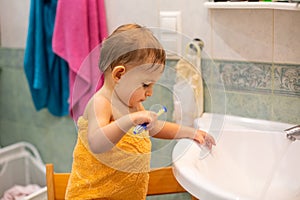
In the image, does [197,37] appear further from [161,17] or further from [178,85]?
[178,85]

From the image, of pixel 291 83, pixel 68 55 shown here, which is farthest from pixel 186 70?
pixel 68 55

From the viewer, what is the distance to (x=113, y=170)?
43.3 inches

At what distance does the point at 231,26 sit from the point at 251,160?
0.42 meters

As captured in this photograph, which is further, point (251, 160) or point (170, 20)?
point (170, 20)

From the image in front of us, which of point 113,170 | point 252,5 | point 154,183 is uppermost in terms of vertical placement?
point 252,5

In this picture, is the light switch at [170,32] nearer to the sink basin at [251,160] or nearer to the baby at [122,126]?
the baby at [122,126]

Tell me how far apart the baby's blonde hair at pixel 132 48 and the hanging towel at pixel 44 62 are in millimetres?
785

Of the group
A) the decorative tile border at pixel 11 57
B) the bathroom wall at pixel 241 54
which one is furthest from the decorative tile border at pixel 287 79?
the decorative tile border at pixel 11 57

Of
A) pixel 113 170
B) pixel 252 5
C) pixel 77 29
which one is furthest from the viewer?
pixel 77 29

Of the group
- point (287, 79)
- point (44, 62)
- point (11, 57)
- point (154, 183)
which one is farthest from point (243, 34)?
point (11, 57)

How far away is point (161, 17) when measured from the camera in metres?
1.52

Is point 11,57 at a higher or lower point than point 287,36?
lower

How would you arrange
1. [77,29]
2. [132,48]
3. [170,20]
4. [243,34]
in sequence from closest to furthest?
[132,48] < [243,34] < [170,20] < [77,29]

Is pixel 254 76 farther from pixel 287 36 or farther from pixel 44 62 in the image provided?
pixel 44 62
